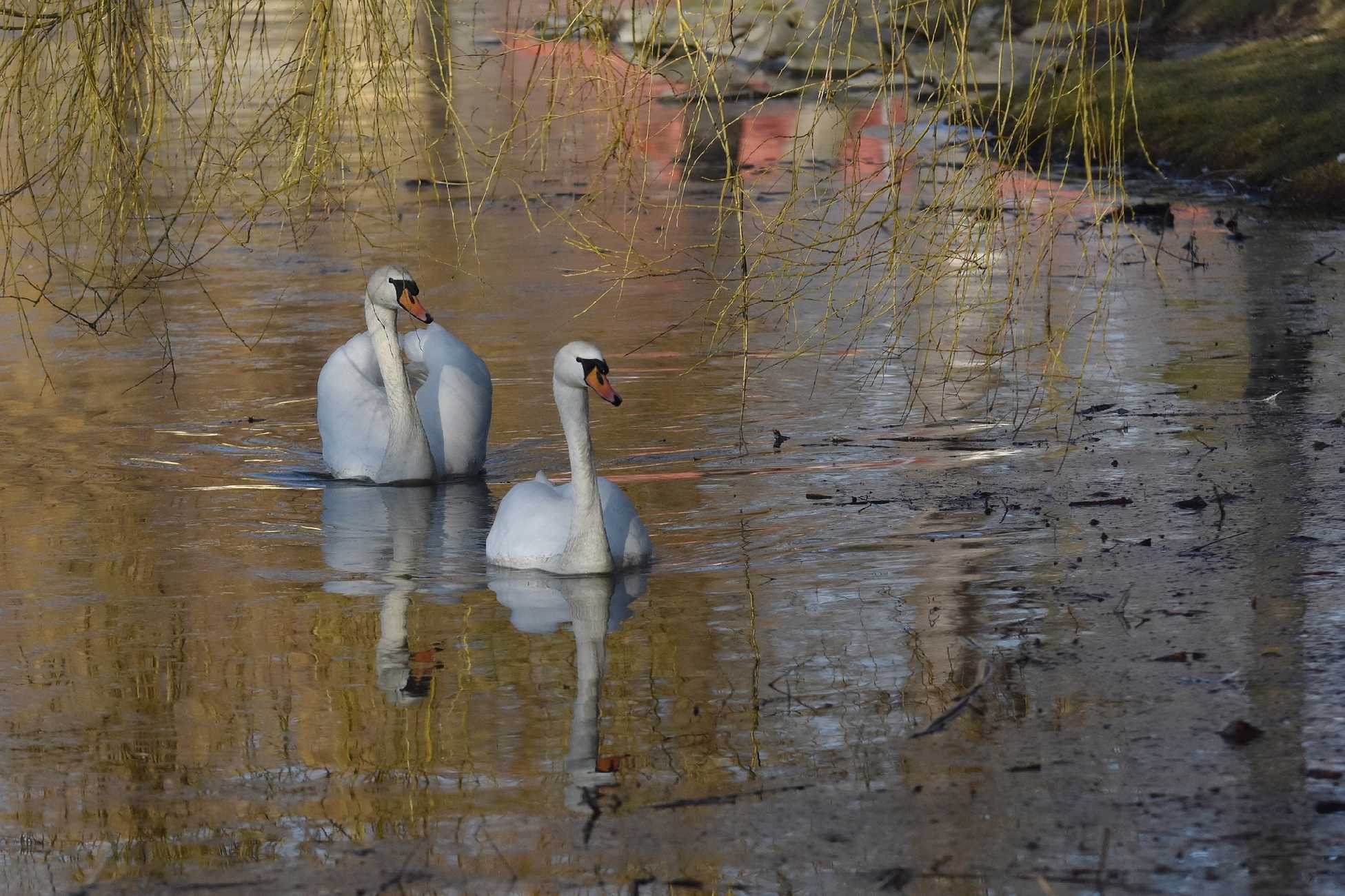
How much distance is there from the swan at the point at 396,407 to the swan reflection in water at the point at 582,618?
2114 millimetres

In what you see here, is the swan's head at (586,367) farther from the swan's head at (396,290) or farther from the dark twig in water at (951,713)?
the dark twig in water at (951,713)

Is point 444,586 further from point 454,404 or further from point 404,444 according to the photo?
point 454,404

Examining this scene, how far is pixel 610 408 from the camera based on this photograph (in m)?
11.9

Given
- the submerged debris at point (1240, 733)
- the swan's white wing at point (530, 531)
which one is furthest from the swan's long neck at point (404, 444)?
the submerged debris at point (1240, 733)

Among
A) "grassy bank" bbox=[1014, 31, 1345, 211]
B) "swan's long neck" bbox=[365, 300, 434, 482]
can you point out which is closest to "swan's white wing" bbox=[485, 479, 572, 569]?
"swan's long neck" bbox=[365, 300, 434, 482]

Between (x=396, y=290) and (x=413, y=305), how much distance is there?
202 millimetres

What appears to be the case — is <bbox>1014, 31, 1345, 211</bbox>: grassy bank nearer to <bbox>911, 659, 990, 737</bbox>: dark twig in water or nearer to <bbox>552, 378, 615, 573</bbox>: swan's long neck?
<bbox>552, 378, 615, 573</bbox>: swan's long neck

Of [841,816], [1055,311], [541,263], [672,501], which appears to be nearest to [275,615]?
[672,501]

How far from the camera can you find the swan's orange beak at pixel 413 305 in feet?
34.0

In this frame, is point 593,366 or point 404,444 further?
point 404,444

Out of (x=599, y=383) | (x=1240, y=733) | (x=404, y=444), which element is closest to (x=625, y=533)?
(x=599, y=383)

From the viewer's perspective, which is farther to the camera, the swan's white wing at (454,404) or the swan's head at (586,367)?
the swan's white wing at (454,404)

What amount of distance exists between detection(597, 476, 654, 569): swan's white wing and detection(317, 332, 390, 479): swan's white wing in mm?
2450

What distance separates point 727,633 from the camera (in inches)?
285
